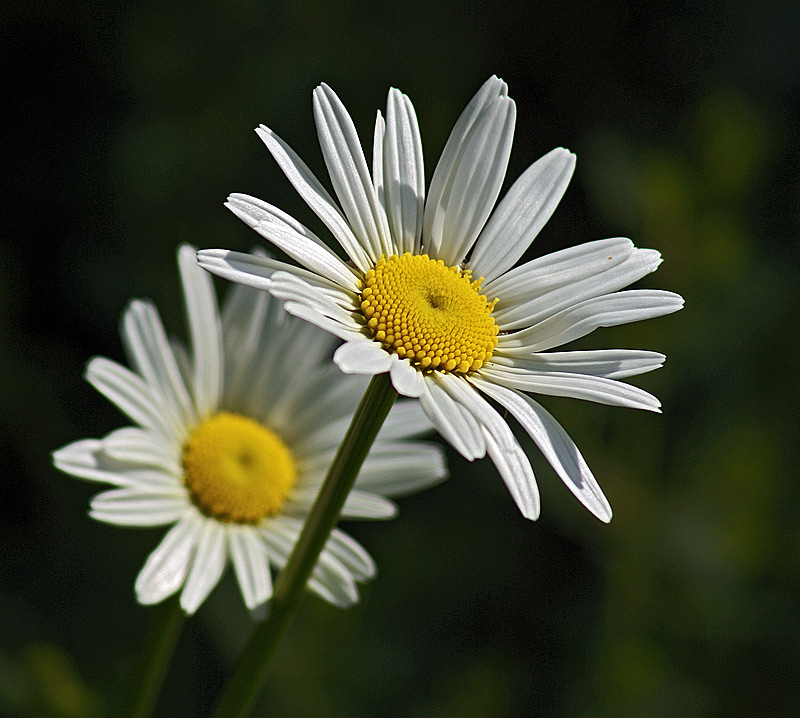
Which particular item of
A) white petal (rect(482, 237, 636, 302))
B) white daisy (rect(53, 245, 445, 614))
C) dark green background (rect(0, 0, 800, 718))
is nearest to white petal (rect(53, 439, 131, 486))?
white daisy (rect(53, 245, 445, 614))

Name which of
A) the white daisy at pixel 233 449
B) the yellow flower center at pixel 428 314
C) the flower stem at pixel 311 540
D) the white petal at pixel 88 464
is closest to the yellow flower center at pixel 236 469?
the white daisy at pixel 233 449

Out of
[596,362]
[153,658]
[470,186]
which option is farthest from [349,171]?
[153,658]

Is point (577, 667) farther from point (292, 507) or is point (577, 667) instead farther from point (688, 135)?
point (688, 135)

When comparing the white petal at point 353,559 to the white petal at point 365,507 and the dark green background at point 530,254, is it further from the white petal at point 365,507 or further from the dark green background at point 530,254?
the dark green background at point 530,254

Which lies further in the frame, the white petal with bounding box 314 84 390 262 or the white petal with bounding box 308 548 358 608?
the white petal with bounding box 308 548 358 608

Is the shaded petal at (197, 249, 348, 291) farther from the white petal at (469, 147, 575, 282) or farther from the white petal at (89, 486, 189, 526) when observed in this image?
the white petal at (89, 486, 189, 526)

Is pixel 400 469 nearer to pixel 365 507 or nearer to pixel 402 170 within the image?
pixel 365 507
